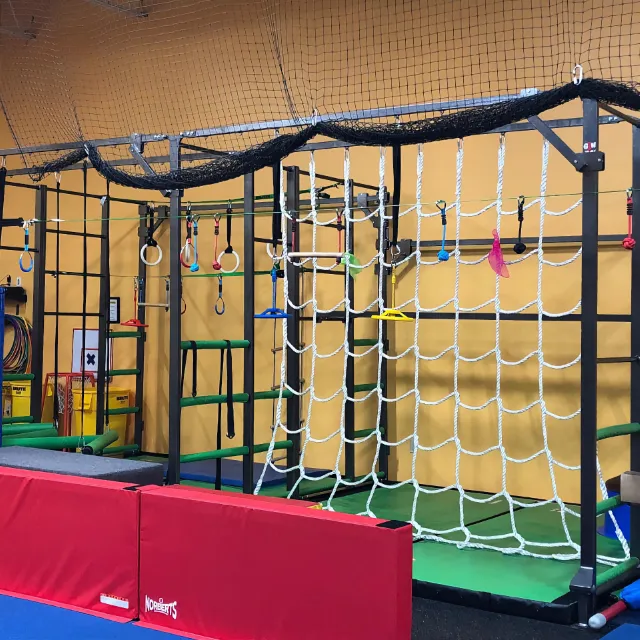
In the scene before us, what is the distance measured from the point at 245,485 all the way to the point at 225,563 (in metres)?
2.14

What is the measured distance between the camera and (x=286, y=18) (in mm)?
7039

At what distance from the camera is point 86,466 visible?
14.6 ft

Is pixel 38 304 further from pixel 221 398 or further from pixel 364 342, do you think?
pixel 364 342

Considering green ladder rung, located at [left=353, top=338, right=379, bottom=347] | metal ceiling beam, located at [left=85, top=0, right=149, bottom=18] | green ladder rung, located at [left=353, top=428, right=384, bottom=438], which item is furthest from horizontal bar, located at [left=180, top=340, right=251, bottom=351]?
Result: metal ceiling beam, located at [left=85, top=0, right=149, bottom=18]

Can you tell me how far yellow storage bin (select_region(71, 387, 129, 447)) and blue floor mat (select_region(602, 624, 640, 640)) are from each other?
16.6 feet

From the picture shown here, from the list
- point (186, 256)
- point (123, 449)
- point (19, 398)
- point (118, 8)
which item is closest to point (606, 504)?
point (186, 256)

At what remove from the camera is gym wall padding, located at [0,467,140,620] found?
12.3ft

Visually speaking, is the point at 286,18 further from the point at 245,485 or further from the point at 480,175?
the point at 245,485

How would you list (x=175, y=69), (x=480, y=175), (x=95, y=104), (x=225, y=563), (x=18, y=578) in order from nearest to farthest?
(x=225, y=563) < (x=18, y=578) < (x=480, y=175) < (x=175, y=69) < (x=95, y=104)

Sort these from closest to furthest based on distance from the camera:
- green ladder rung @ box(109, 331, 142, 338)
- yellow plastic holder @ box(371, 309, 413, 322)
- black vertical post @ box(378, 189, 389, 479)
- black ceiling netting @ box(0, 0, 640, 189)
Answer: black ceiling netting @ box(0, 0, 640, 189)
yellow plastic holder @ box(371, 309, 413, 322)
black vertical post @ box(378, 189, 389, 479)
green ladder rung @ box(109, 331, 142, 338)

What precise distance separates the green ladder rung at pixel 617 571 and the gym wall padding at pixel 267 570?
149cm

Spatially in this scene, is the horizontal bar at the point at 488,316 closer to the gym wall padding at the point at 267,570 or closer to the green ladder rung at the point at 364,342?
the green ladder rung at the point at 364,342

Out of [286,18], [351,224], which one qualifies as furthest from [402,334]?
[286,18]

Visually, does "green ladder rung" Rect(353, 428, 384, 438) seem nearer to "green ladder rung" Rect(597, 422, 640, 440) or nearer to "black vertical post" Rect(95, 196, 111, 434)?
"black vertical post" Rect(95, 196, 111, 434)
